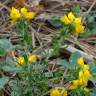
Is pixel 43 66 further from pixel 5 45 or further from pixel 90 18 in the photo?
pixel 90 18

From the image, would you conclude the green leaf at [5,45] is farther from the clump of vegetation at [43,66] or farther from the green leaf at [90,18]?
the green leaf at [90,18]

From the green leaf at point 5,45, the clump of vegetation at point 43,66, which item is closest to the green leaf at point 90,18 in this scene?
the clump of vegetation at point 43,66

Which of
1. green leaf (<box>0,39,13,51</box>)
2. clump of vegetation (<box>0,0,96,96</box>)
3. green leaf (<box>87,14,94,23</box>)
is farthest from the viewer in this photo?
green leaf (<box>87,14,94,23</box>)

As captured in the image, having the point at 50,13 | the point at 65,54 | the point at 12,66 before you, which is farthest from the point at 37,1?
the point at 12,66

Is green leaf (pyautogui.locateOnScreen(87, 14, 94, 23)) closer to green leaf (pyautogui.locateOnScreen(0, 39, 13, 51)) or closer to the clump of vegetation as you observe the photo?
the clump of vegetation

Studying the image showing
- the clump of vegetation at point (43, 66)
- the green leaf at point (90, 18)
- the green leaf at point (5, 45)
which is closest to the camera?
the clump of vegetation at point (43, 66)

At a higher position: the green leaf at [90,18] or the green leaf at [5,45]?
the green leaf at [5,45]

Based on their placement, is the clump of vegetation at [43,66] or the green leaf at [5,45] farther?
the green leaf at [5,45]

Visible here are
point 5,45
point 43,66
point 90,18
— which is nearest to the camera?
point 43,66

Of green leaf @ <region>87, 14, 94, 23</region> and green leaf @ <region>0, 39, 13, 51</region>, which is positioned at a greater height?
green leaf @ <region>0, 39, 13, 51</region>

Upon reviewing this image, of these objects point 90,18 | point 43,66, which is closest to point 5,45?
point 43,66

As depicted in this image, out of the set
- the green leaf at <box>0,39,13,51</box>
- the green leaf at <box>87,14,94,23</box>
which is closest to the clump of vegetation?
the green leaf at <box>0,39,13,51</box>

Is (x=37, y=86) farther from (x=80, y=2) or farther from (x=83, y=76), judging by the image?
(x=80, y=2)
